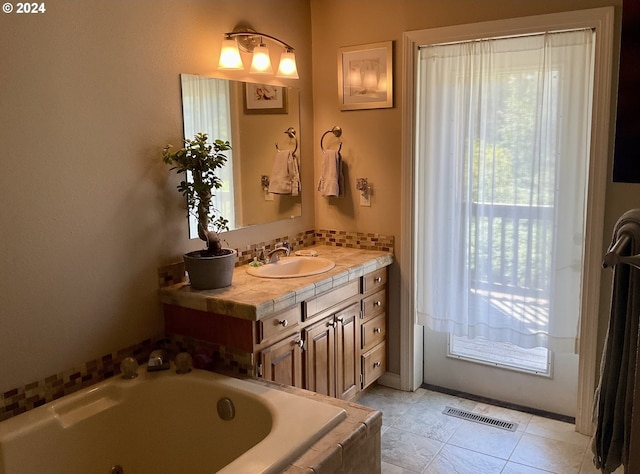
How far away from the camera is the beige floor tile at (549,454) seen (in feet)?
8.82

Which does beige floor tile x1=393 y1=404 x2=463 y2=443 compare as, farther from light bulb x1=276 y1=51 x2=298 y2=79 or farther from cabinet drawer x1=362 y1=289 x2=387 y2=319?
light bulb x1=276 y1=51 x2=298 y2=79

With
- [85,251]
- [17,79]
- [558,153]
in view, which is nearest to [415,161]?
[558,153]

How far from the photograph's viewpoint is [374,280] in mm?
3324

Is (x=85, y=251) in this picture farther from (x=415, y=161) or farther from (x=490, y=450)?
(x=490, y=450)

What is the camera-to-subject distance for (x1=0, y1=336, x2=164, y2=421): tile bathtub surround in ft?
6.78

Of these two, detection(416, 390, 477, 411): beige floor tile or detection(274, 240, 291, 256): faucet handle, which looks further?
detection(416, 390, 477, 411): beige floor tile

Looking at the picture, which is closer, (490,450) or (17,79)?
(17,79)

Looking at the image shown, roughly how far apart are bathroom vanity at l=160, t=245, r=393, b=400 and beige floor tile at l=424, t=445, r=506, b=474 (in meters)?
0.62

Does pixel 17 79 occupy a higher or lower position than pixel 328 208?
higher

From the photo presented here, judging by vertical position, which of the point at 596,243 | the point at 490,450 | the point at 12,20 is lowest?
the point at 490,450

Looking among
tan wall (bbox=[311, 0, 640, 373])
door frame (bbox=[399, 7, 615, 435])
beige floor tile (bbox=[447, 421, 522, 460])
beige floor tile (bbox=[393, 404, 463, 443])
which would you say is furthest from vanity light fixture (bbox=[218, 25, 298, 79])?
beige floor tile (bbox=[447, 421, 522, 460])

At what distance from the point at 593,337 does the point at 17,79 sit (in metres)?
2.84

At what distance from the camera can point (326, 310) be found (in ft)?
9.51

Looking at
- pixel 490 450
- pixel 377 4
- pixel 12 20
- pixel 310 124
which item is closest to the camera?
pixel 12 20
